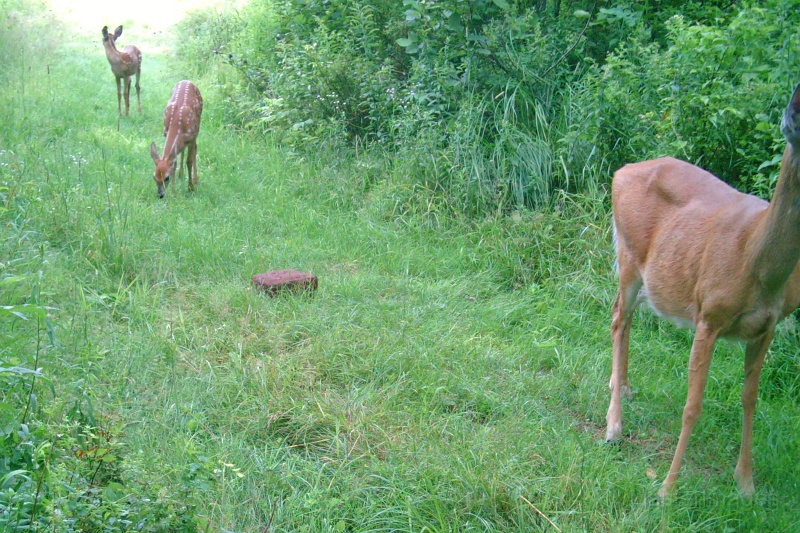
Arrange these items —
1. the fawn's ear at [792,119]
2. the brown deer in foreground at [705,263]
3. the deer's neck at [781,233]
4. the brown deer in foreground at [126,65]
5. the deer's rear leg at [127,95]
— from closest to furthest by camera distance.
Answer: the fawn's ear at [792,119] < the deer's neck at [781,233] < the brown deer in foreground at [705,263] < the deer's rear leg at [127,95] < the brown deer in foreground at [126,65]

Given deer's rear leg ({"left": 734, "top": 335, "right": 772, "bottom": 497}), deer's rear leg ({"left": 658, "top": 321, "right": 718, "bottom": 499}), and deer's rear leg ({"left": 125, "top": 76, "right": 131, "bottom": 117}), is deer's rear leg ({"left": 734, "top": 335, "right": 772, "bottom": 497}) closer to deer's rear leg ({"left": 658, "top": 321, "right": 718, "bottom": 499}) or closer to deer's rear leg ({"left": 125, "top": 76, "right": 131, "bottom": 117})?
deer's rear leg ({"left": 658, "top": 321, "right": 718, "bottom": 499})

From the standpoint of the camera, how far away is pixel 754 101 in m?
5.43

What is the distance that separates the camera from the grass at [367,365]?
3.60m

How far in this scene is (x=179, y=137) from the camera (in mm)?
8773

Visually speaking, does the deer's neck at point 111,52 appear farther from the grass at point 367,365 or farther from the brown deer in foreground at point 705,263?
the brown deer in foreground at point 705,263

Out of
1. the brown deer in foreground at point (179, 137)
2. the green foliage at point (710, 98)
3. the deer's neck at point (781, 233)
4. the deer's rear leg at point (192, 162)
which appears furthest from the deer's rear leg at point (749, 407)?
the deer's rear leg at point (192, 162)

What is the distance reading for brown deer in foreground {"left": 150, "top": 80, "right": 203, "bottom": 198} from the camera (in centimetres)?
842

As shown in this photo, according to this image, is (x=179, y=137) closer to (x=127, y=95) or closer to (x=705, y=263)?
(x=127, y=95)

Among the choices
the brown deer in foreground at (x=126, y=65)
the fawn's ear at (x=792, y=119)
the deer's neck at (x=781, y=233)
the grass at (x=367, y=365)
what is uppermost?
the fawn's ear at (x=792, y=119)

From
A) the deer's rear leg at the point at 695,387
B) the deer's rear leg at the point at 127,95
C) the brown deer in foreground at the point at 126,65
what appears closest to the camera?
the deer's rear leg at the point at 695,387

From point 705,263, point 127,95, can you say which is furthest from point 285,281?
point 127,95

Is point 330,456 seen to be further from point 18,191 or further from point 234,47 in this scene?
point 234,47

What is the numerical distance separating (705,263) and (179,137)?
21.0 ft

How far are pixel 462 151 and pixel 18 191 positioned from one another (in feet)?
12.8
